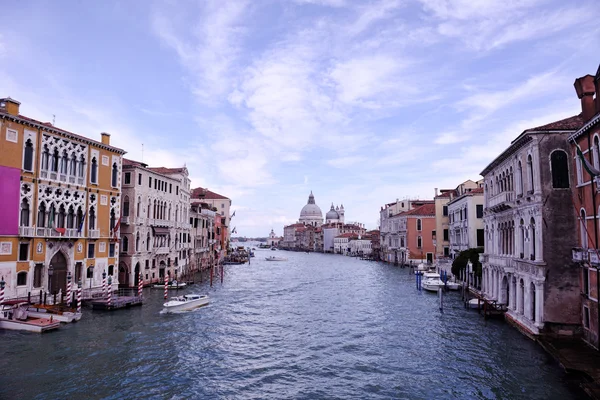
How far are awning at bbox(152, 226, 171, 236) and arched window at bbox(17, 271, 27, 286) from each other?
14.4 meters

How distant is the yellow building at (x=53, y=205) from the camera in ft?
75.7

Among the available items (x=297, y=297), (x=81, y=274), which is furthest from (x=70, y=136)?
(x=297, y=297)

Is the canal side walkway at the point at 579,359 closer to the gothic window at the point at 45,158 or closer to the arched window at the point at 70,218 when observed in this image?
the arched window at the point at 70,218

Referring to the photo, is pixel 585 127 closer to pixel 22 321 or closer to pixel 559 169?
pixel 559 169

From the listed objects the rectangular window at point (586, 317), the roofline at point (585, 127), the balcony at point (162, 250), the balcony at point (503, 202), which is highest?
the roofline at point (585, 127)

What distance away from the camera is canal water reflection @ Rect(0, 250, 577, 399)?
14.0m

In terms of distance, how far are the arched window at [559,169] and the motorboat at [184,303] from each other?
21.2m

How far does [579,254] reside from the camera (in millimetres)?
16812

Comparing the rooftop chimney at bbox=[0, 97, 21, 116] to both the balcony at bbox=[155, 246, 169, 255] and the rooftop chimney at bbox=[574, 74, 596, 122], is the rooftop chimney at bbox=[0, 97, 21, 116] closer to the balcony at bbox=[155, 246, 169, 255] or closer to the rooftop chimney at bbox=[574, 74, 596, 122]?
the balcony at bbox=[155, 246, 169, 255]

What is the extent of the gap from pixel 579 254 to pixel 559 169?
3.71 meters

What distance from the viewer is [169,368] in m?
16.1

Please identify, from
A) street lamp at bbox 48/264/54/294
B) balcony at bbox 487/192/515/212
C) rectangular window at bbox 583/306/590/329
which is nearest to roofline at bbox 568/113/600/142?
balcony at bbox 487/192/515/212

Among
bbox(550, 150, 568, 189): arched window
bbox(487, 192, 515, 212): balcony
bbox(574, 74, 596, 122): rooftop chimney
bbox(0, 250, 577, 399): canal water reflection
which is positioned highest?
bbox(574, 74, 596, 122): rooftop chimney

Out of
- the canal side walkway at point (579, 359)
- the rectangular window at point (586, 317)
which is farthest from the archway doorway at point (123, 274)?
the rectangular window at point (586, 317)
